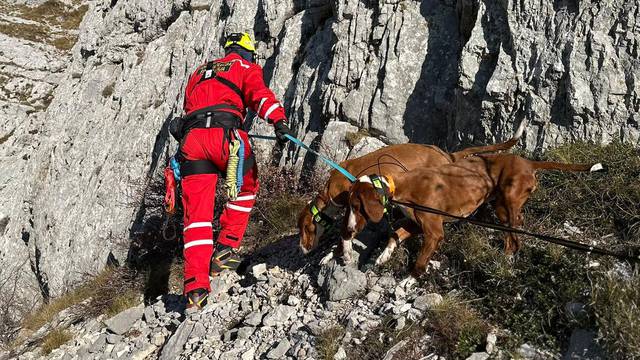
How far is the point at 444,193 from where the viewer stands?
4227 millimetres

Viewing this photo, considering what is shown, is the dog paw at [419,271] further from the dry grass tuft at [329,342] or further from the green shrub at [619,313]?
the green shrub at [619,313]

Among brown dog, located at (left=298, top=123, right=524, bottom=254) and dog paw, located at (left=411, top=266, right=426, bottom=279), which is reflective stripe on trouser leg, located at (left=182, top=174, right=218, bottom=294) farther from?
dog paw, located at (left=411, top=266, right=426, bottom=279)

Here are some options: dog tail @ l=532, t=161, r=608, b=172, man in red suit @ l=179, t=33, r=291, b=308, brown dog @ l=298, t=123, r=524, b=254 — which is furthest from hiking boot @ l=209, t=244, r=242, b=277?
dog tail @ l=532, t=161, r=608, b=172

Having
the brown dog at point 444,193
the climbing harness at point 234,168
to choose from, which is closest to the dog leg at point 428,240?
the brown dog at point 444,193

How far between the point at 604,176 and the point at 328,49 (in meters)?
4.97

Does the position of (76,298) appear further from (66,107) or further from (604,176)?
(66,107)

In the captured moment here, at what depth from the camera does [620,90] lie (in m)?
4.68

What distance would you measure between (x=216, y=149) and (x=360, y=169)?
5.14ft

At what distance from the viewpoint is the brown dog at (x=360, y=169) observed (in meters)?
4.82

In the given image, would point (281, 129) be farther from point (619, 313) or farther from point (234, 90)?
point (619, 313)

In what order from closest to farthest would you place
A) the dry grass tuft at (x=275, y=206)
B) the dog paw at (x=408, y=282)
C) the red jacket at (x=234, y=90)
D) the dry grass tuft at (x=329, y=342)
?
the dry grass tuft at (x=329, y=342) < the dog paw at (x=408, y=282) < the red jacket at (x=234, y=90) < the dry grass tuft at (x=275, y=206)

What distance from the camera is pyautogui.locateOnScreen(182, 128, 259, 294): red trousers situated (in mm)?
4859

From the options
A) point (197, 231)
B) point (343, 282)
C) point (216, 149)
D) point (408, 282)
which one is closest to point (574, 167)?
point (408, 282)

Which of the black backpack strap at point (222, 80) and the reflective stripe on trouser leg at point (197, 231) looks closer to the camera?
the reflective stripe on trouser leg at point (197, 231)
